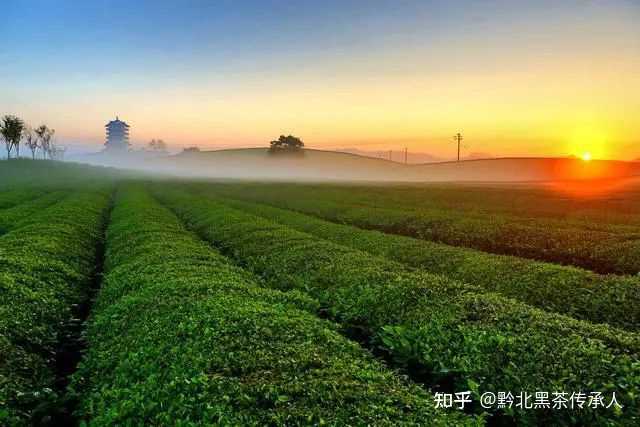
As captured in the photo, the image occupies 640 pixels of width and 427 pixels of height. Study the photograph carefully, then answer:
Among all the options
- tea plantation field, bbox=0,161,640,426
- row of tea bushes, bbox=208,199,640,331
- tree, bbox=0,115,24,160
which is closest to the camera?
tea plantation field, bbox=0,161,640,426

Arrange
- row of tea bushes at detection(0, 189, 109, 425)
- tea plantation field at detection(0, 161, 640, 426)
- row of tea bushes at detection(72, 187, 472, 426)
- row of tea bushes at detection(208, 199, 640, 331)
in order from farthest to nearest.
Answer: row of tea bushes at detection(208, 199, 640, 331) → row of tea bushes at detection(0, 189, 109, 425) → tea plantation field at detection(0, 161, 640, 426) → row of tea bushes at detection(72, 187, 472, 426)

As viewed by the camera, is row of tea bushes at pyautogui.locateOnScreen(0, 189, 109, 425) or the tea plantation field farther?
row of tea bushes at pyautogui.locateOnScreen(0, 189, 109, 425)

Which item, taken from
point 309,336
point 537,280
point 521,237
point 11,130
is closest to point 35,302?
point 309,336

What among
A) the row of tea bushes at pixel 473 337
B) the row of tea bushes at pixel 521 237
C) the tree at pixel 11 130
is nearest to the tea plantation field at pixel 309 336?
the row of tea bushes at pixel 473 337

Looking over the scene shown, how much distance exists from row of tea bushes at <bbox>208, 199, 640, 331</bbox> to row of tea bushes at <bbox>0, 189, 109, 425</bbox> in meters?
15.6

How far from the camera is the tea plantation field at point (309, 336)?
8820 mm

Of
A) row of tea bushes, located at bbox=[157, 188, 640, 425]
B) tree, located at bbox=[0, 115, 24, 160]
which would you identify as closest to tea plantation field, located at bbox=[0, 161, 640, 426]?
row of tea bushes, located at bbox=[157, 188, 640, 425]

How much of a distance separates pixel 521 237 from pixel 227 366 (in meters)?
25.3

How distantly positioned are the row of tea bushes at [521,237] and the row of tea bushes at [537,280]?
567cm

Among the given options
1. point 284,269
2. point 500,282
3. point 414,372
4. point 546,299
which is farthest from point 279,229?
point 414,372

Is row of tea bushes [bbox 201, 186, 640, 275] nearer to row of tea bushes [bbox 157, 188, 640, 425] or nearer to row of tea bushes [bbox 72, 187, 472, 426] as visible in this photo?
row of tea bushes [bbox 157, 188, 640, 425]

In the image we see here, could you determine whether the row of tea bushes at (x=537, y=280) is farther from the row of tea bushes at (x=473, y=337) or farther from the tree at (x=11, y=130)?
the tree at (x=11, y=130)

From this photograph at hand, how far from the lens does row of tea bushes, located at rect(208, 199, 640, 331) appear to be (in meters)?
15.6

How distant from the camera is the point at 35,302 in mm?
15047
